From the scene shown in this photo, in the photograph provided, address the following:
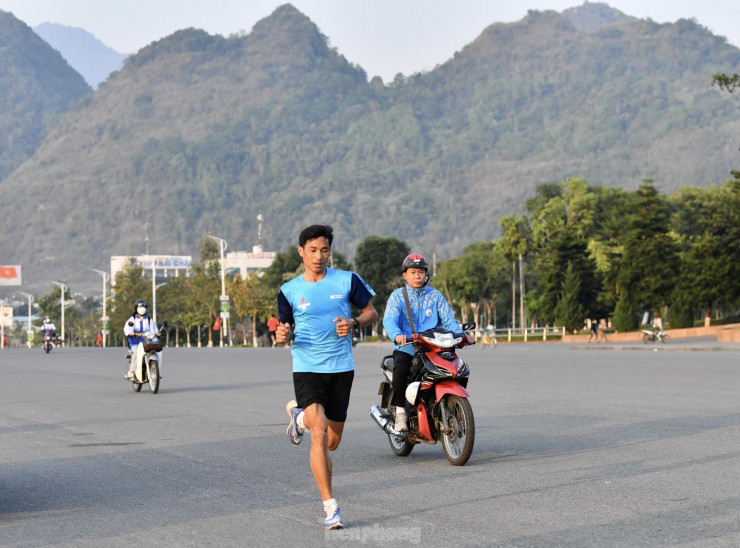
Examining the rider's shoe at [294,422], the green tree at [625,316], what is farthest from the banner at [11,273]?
the rider's shoe at [294,422]

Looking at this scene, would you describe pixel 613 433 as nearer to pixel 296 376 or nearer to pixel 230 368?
pixel 296 376

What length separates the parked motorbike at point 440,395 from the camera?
10805 millimetres

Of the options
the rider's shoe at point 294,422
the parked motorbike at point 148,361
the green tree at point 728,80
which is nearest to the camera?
the rider's shoe at point 294,422

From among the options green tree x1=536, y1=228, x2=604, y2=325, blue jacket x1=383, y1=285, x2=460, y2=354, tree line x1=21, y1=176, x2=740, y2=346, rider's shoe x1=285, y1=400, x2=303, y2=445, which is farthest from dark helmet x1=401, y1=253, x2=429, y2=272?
green tree x1=536, y1=228, x2=604, y2=325

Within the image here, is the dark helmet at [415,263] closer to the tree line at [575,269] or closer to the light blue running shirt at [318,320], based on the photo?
the light blue running shirt at [318,320]

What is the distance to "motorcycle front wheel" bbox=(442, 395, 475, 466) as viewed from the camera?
1065cm

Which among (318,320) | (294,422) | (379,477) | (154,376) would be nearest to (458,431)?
(379,477)

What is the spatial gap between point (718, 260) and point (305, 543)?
62.1 meters

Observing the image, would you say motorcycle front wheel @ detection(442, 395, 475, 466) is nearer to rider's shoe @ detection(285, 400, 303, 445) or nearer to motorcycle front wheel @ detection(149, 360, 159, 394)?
rider's shoe @ detection(285, 400, 303, 445)

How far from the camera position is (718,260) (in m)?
66.2

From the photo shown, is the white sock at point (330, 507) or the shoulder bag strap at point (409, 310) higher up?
the shoulder bag strap at point (409, 310)

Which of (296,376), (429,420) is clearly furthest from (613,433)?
(296,376)

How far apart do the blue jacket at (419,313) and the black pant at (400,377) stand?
0.25 feet

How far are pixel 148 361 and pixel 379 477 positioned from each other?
1392 cm
